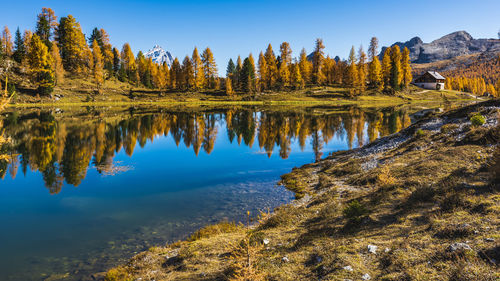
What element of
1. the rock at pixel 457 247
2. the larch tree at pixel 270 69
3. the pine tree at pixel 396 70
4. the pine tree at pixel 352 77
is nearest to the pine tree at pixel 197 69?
the larch tree at pixel 270 69

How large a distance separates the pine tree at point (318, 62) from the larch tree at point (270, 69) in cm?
1907

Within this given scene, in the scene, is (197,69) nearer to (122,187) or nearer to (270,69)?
(270,69)

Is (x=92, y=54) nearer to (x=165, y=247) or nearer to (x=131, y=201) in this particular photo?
(x=131, y=201)

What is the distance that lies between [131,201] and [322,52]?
401 feet

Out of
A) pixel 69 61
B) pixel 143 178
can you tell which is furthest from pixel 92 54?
pixel 143 178

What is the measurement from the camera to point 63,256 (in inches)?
433

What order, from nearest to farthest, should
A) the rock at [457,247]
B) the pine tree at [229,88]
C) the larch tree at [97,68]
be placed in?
the rock at [457,247], the larch tree at [97,68], the pine tree at [229,88]

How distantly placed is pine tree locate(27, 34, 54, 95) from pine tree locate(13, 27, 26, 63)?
16.0 meters

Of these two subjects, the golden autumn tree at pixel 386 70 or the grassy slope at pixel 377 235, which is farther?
the golden autumn tree at pixel 386 70

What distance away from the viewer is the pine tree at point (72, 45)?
105188 mm

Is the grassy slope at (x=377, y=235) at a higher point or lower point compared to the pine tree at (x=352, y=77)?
lower

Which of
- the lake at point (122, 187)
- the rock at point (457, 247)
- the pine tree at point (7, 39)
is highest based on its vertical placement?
the pine tree at point (7, 39)

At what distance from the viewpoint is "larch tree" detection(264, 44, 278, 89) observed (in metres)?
118

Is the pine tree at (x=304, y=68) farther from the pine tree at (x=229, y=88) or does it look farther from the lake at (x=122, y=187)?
the lake at (x=122, y=187)
